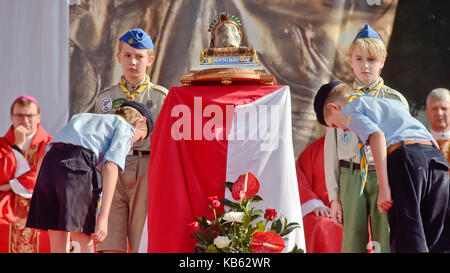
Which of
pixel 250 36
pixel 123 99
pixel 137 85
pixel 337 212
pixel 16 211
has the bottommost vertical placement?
pixel 16 211

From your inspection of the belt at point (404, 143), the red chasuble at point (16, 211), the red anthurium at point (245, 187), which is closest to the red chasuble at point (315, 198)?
the belt at point (404, 143)

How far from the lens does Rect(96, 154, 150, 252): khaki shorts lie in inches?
175

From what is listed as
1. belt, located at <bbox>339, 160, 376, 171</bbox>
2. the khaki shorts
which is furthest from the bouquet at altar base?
the khaki shorts

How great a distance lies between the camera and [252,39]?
18.8 ft

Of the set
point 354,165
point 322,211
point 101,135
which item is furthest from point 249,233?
point 322,211

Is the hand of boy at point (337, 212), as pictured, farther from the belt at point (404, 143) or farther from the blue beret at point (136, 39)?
the blue beret at point (136, 39)

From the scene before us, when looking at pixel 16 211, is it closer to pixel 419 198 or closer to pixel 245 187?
pixel 245 187

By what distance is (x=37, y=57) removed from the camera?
579 cm

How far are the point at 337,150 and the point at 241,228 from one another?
4.06ft

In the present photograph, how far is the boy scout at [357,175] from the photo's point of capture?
4.09 meters

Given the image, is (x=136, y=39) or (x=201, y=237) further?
(x=136, y=39)

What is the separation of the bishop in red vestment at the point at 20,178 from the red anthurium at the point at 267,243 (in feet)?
7.68

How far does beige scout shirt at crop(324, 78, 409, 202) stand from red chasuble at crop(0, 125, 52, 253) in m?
2.16

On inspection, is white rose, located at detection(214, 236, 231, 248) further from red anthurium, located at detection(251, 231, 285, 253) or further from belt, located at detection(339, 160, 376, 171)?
belt, located at detection(339, 160, 376, 171)
